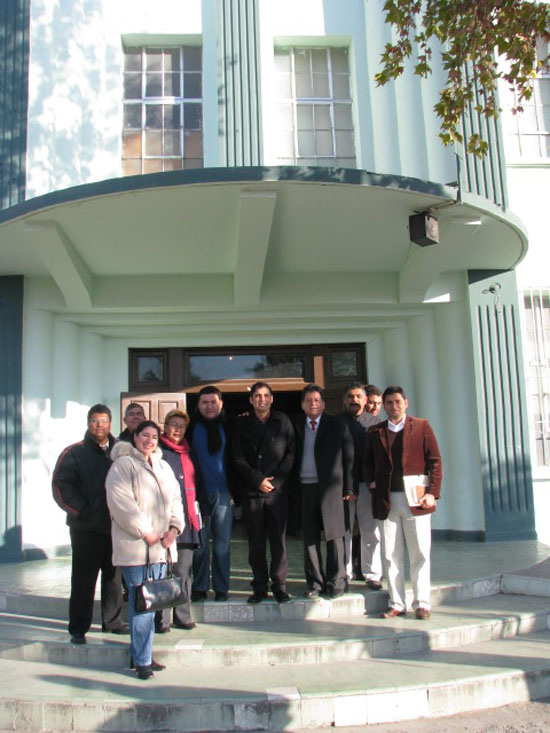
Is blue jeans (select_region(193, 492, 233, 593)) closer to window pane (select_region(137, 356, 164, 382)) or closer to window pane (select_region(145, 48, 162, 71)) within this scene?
window pane (select_region(137, 356, 164, 382))

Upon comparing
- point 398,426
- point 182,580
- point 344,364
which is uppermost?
point 344,364

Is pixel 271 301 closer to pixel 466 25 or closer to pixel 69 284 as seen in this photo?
pixel 69 284

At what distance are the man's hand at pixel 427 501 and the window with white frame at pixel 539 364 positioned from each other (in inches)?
163

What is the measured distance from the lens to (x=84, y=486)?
5172mm

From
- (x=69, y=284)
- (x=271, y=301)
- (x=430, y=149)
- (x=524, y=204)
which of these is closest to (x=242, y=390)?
A: (x=271, y=301)

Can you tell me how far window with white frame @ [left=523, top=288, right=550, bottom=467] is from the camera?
29.5 feet

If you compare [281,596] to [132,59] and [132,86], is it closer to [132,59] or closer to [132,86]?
[132,86]

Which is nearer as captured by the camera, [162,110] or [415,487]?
[415,487]

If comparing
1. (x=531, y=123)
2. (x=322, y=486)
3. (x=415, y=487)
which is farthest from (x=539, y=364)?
(x=322, y=486)

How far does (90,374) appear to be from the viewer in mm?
8906

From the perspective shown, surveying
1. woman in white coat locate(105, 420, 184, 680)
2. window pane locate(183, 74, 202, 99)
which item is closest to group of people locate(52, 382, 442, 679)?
woman in white coat locate(105, 420, 184, 680)

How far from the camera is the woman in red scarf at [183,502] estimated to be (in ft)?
17.2

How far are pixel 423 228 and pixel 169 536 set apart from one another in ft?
13.0

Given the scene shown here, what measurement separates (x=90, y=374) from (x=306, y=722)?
5.81 meters
